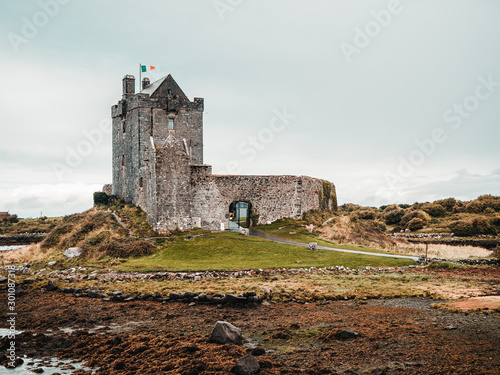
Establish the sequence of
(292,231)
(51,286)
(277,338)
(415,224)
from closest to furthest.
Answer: (277,338)
(51,286)
(292,231)
(415,224)

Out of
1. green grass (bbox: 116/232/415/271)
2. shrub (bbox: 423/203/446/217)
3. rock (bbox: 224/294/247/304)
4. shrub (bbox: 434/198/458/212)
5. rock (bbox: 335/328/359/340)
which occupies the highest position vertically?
shrub (bbox: 434/198/458/212)

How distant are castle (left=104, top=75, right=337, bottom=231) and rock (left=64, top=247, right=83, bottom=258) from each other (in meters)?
5.11

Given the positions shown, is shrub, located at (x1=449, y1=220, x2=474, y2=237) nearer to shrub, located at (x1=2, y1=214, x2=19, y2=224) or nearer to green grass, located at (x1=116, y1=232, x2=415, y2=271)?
green grass, located at (x1=116, y1=232, x2=415, y2=271)

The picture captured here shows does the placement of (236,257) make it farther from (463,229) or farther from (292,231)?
(463,229)

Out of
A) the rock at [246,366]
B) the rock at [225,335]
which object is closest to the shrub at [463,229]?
the rock at [225,335]

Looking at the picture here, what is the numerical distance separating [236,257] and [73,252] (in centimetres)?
1011

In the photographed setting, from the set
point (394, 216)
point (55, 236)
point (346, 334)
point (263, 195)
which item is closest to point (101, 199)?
point (55, 236)

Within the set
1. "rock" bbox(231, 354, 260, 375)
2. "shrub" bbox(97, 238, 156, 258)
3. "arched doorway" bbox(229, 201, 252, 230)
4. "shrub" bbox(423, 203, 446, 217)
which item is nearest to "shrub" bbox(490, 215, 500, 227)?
"shrub" bbox(423, 203, 446, 217)

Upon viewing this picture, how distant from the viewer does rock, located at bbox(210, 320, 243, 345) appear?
32.3 ft

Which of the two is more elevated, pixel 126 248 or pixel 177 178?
pixel 177 178

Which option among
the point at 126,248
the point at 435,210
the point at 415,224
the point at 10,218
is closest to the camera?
the point at 126,248

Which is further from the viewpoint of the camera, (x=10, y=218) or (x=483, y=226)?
(x=10, y=218)

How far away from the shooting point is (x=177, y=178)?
98.1ft

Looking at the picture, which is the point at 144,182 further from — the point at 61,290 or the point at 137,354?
the point at 137,354
